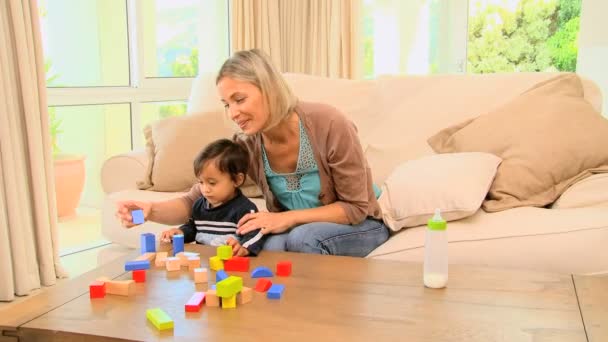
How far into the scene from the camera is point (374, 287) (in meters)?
1.43

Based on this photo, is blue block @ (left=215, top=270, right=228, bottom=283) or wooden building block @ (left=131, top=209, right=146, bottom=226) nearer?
blue block @ (left=215, top=270, right=228, bottom=283)

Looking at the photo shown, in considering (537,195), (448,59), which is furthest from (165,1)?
(537,195)

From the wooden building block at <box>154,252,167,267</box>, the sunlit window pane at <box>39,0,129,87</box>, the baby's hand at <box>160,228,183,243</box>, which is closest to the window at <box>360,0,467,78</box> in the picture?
the sunlit window pane at <box>39,0,129,87</box>

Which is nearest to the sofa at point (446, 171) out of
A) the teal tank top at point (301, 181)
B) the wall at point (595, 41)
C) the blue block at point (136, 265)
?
the teal tank top at point (301, 181)

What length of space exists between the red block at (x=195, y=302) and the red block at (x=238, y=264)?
226 mm

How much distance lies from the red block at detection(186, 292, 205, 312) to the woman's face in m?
0.62

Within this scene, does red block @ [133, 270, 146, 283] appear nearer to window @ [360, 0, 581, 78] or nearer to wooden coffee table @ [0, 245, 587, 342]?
wooden coffee table @ [0, 245, 587, 342]

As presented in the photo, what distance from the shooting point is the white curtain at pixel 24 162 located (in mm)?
2789

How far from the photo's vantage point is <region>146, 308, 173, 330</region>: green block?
3.92 ft

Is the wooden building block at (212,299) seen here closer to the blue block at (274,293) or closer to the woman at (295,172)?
the blue block at (274,293)

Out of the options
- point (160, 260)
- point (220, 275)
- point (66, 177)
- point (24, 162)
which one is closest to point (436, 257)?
point (220, 275)

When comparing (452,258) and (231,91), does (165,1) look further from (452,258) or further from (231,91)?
(452,258)

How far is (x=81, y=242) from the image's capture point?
155 inches

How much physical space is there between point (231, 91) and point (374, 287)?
2.35 ft
